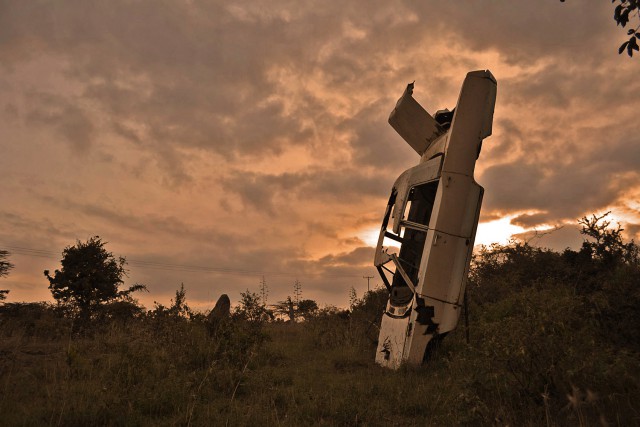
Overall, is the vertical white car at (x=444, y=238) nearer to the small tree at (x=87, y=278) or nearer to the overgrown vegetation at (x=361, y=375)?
the overgrown vegetation at (x=361, y=375)

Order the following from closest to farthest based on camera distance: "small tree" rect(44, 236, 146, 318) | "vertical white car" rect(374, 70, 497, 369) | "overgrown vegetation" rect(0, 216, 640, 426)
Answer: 1. "overgrown vegetation" rect(0, 216, 640, 426)
2. "vertical white car" rect(374, 70, 497, 369)
3. "small tree" rect(44, 236, 146, 318)

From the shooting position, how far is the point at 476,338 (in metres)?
10.0

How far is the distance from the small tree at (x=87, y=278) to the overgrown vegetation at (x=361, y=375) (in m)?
19.9

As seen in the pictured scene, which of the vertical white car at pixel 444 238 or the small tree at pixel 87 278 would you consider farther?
the small tree at pixel 87 278

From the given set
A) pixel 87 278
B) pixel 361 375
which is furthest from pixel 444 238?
pixel 87 278

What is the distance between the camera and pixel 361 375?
850cm

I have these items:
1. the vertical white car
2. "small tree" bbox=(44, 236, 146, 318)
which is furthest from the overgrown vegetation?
"small tree" bbox=(44, 236, 146, 318)

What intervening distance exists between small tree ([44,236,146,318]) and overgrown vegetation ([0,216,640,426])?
1992cm

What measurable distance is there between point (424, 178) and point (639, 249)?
20.3 feet

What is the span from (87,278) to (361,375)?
26.2 metres

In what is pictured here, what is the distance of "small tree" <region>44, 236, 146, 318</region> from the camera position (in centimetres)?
2880

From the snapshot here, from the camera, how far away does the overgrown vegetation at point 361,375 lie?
5.11 m

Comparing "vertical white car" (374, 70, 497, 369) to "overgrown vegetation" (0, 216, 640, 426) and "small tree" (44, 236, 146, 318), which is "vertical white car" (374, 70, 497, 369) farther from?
"small tree" (44, 236, 146, 318)

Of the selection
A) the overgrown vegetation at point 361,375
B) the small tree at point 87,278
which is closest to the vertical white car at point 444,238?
the overgrown vegetation at point 361,375
